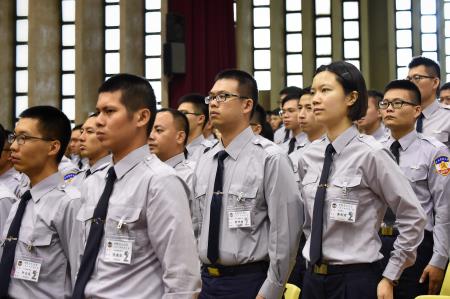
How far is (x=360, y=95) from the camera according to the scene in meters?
3.17

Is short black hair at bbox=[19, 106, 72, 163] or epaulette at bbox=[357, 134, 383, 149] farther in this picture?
short black hair at bbox=[19, 106, 72, 163]

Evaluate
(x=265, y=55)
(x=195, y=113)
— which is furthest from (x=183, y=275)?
(x=265, y=55)

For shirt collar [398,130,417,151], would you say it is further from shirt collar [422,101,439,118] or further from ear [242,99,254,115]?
ear [242,99,254,115]

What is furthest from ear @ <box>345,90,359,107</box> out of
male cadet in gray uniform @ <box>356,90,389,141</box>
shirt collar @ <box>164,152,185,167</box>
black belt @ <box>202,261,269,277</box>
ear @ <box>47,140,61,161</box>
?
male cadet in gray uniform @ <box>356,90,389,141</box>

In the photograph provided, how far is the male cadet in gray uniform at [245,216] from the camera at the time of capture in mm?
3262

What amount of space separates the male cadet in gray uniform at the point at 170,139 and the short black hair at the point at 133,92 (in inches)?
70.7

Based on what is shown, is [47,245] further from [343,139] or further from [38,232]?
[343,139]

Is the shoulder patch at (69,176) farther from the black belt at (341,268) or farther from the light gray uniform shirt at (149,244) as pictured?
the light gray uniform shirt at (149,244)

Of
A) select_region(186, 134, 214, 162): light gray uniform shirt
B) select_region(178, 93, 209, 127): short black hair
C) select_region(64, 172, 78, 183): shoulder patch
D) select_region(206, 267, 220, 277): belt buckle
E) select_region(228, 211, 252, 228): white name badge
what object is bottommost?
select_region(206, 267, 220, 277): belt buckle

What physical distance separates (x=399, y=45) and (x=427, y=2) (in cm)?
101

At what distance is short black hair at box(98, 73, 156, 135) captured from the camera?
2.59 metres

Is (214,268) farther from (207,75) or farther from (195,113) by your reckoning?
(207,75)

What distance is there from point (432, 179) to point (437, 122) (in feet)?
2.67

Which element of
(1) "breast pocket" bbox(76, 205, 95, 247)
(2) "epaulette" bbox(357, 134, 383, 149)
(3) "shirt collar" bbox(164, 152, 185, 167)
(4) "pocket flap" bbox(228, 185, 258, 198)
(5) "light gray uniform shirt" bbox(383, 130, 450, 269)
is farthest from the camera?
(3) "shirt collar" bbox(164, 152, 185, 167)
